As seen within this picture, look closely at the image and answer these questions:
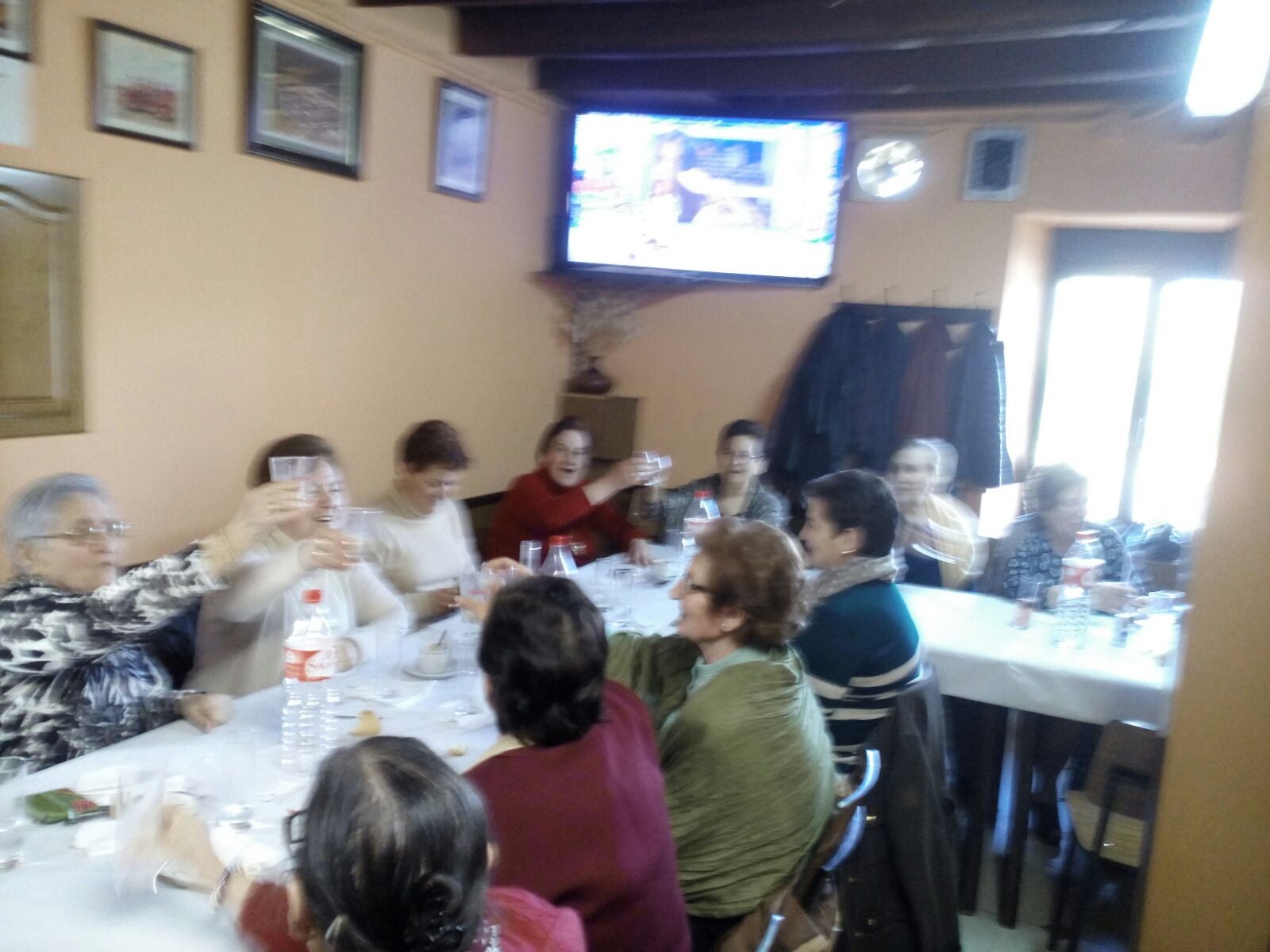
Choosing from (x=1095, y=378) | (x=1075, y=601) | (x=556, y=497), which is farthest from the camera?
(x=1095, y=378)

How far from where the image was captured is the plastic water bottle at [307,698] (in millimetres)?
1676

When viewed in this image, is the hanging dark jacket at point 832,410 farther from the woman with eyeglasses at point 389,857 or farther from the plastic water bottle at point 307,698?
the woman with eyeglasses at point 389,857

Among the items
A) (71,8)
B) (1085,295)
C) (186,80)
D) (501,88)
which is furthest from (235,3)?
(1085,295)

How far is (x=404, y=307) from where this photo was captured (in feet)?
12.8

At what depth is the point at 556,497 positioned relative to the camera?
3490 millimetres

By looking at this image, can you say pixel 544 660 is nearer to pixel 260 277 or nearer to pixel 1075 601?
pixel 1075 601

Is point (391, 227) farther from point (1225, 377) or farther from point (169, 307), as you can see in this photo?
point (1225, 377)

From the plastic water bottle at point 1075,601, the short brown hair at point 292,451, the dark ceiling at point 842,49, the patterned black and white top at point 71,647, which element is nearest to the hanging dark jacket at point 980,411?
the dark ceiling at point 842,49

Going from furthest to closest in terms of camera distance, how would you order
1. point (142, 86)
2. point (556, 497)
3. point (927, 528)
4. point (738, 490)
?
point (738, 490), point (927, 528), point (556, 497), point (142, 86)

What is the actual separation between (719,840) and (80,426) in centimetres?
209

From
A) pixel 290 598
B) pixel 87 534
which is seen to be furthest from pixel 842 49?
pixel 87 534

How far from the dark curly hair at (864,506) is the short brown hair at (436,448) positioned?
3.63 ft

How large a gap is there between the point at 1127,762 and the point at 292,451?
7.20ft

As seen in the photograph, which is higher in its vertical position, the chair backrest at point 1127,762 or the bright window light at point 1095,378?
the bright window light at point 1095,378
